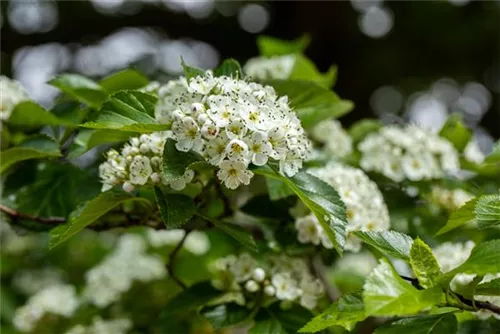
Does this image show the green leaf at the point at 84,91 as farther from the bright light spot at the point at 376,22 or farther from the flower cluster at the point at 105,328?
the bright light spot at the point at 376,22

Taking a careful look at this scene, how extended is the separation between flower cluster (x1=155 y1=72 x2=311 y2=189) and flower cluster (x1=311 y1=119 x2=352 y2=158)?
0.61 metres

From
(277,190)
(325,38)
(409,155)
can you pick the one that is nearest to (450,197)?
(409,155)

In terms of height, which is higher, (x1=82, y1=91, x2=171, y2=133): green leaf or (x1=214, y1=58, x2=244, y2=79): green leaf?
(x1=214, y1=58, x2=244, y2=79): green leaf

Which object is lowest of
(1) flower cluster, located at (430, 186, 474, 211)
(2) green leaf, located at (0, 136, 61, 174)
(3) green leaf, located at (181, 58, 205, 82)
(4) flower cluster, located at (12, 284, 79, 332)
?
(4) flower cluster, located at (12, 284, 79, 332)

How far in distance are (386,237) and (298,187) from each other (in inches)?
5.3

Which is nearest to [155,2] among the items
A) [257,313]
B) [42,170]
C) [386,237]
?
[42,170]

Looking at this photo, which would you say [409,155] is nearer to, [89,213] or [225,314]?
[225,314]

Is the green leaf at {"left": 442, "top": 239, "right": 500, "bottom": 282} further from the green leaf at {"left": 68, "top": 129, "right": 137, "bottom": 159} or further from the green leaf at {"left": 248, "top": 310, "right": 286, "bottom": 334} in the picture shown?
the green leaf at {"left": 68, "top": 129, "right": 137, "bottom": 159}

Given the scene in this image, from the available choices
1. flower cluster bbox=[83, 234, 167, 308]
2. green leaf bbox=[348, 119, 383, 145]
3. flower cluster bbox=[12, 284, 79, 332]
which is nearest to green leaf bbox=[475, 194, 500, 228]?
green leaf bbox=[348, 119, 383, 145]

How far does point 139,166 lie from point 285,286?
31cm

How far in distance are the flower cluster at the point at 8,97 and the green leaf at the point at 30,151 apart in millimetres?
70

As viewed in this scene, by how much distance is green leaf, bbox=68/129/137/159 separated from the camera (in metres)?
0.94

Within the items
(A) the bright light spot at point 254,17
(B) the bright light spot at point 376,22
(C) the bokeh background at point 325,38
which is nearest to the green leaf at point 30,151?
(C) the bokeh background at point 325,38

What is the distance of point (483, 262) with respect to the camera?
0.67 m
